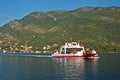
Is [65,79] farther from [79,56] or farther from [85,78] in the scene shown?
[79,56]

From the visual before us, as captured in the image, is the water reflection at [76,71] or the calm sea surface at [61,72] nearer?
the calm sea surface at [61,72]

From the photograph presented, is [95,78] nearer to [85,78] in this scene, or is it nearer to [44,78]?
[85,78]

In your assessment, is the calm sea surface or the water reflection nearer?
the calm sea surface

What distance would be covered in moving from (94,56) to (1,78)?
117740 mm

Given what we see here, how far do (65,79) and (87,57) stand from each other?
114263mm

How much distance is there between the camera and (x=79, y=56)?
200 m

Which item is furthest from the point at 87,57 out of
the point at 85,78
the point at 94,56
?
the point at 85,78

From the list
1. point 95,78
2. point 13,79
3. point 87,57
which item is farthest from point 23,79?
point 87,57

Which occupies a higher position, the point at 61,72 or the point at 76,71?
the point at 76,71

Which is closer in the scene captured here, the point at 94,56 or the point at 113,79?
the point at 113,79

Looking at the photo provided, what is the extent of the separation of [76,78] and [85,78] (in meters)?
2.46

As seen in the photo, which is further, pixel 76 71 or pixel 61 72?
pixel 76 71

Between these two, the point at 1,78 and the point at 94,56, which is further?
the point at 94,56

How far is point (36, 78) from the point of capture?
8400 cm
